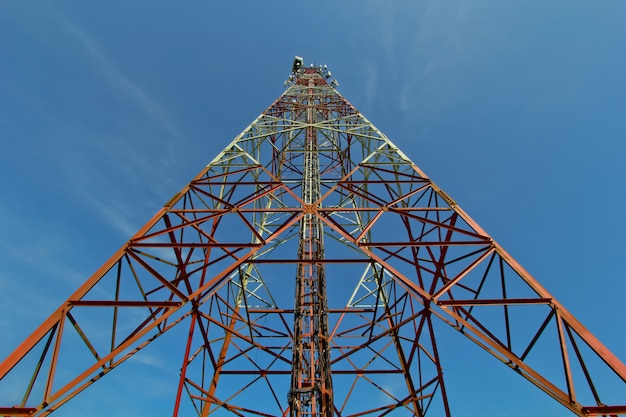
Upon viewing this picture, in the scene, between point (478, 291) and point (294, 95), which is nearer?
point (478, 291)

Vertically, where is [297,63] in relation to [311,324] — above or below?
above

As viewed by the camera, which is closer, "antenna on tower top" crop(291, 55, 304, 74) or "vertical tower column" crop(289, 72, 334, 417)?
"vertical tower column" crop(289, 72, 334, 417)

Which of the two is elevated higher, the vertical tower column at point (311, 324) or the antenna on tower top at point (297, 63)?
the antenna on tower top at point (297, 63)

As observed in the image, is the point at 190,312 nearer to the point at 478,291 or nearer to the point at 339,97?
the point at 478,291

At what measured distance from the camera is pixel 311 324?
12.3 meters

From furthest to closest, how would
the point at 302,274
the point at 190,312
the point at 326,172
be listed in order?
the point at 326,172, the point at 302,274, the point at 190,312

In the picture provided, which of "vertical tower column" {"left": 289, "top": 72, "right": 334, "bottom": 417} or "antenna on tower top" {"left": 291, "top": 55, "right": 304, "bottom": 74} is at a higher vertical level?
"antenna on tower top" {"left": 291, "top": 55, "right": 304, "bottom": 74}

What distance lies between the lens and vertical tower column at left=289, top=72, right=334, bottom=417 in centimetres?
1005

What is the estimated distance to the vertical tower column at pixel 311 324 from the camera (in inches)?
396

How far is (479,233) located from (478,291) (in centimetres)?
161

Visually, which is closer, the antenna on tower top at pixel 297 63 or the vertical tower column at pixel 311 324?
the vertical tower column at pixel 311 324

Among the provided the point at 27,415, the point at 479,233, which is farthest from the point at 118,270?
the point at 479,233

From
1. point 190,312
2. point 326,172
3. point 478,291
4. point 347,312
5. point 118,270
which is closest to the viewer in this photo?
point 118,270

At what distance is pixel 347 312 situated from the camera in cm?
1634
